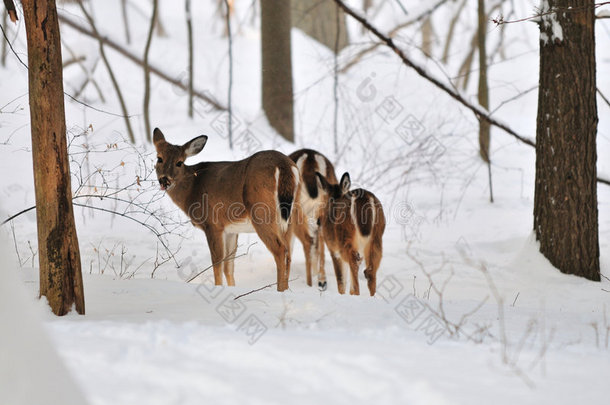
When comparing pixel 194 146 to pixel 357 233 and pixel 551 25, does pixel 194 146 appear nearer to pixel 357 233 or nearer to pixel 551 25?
pixel 357 233

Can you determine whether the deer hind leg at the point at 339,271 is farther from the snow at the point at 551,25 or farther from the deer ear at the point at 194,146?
the snow at the point at 551,25

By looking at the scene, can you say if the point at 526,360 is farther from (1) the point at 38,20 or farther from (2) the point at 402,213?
(2) the point at 402,213

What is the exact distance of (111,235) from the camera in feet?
31.2

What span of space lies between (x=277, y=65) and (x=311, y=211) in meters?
5.77

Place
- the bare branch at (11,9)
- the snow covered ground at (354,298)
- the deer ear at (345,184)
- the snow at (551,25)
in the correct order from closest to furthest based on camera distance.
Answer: the snow covered ground at (354,298) < the bare branch at (11,9) < the snow at (551,25) < the deer ear at (345,184)

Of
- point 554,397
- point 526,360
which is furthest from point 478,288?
point 554,397

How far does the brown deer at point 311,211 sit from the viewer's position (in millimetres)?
8023

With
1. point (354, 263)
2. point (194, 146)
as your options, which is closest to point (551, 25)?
point (354, 263)

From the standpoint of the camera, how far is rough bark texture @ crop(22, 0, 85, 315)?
4.62 meters

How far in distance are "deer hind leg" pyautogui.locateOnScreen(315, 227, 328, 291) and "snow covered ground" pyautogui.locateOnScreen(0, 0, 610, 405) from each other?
174mm

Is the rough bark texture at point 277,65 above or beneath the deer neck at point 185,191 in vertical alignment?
above

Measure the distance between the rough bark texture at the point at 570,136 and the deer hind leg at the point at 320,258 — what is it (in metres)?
2.43

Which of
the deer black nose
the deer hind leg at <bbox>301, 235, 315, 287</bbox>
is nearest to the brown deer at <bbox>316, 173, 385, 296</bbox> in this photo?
the deer hind leg at <bbox>301, 235, 315, 287</bbox>

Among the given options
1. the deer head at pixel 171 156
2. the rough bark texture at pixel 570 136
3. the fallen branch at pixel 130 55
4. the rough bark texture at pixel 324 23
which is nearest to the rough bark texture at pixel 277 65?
the fallen branch at pixel 130 55
